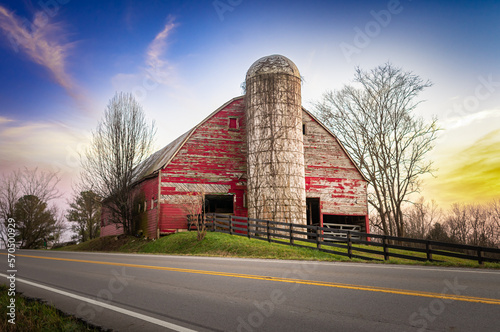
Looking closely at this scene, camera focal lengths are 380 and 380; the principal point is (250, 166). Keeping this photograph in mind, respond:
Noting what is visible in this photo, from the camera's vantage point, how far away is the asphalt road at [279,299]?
14.1ft

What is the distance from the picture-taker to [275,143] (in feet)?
69.2

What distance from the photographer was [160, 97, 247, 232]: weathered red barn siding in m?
22.6

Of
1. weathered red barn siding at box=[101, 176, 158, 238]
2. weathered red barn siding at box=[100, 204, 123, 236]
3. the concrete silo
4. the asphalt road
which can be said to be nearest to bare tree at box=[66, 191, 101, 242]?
weathered red barn siding at box=[100, 204, 123, 236]

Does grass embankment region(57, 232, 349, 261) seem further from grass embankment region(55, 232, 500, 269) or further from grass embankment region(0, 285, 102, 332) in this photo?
grass embankment region(0, 285, 102, 332)

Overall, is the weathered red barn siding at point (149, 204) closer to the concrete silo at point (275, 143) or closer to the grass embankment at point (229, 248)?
the grass embankment at point (229, 248)

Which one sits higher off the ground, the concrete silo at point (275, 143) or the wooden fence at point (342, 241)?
the concrete silo at point (275, 143)

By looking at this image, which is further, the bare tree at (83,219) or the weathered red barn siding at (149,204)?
the bare tree at (83,219)

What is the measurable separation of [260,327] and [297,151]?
58.1ft

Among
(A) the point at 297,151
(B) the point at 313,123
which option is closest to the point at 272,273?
(A) the point at 297,151

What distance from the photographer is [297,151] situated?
21.5m

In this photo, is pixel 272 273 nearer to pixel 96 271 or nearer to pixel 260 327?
pixel 260 327

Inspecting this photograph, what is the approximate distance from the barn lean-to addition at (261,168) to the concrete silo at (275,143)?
5 centimetres

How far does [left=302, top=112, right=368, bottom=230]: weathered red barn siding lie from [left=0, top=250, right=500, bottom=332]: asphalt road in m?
16.3

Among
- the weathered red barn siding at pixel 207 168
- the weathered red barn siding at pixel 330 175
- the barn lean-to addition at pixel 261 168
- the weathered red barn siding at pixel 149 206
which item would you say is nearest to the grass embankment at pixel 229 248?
the weathered red barn siding at pixel 149 206
